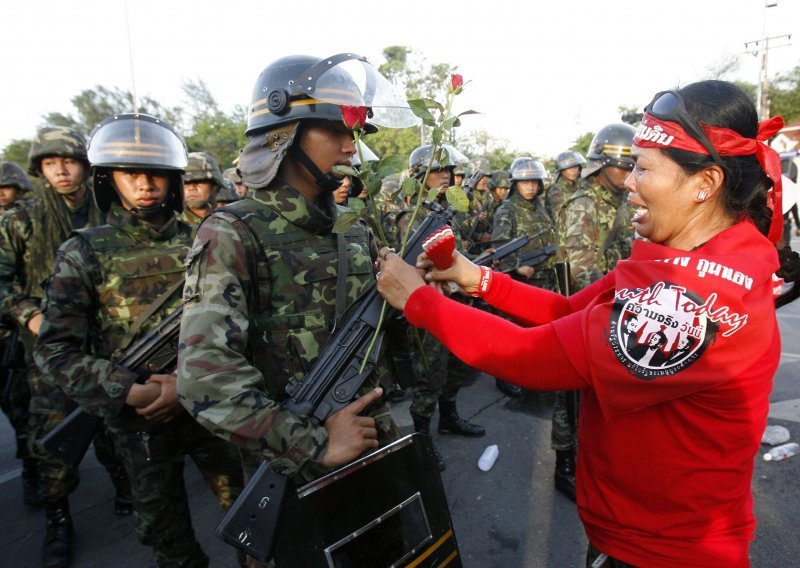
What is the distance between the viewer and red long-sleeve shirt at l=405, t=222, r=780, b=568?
3.78ft

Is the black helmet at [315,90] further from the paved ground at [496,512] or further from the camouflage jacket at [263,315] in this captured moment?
the paved ground at [496,512]

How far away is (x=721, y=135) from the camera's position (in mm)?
1278

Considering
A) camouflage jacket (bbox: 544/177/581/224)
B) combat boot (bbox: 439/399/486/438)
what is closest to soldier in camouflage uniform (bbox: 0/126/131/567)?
combat boot (bbox: 439/399/486/438)

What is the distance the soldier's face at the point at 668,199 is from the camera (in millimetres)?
1341

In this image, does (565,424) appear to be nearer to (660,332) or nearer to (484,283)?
(484,283)

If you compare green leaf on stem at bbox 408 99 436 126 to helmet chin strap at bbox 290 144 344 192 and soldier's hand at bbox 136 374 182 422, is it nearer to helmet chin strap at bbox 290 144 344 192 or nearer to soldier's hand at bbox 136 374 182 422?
helmet chin strap at bbox 290 144 344 192

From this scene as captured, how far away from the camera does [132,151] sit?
100 inches

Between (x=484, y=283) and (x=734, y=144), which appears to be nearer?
(x=734, y=144)

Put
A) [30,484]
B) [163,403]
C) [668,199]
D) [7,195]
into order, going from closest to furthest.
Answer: [668,199]
[163,403]
[30,484]
[7,195]

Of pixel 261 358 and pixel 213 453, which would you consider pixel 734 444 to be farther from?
pixel 213 453

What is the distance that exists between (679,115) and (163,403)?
2.25 metres

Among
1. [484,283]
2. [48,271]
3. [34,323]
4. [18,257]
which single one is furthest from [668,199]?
[18,257]

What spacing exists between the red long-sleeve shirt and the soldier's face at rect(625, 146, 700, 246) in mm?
83

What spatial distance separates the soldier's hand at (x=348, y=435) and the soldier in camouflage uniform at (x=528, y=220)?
4368 millimetres
